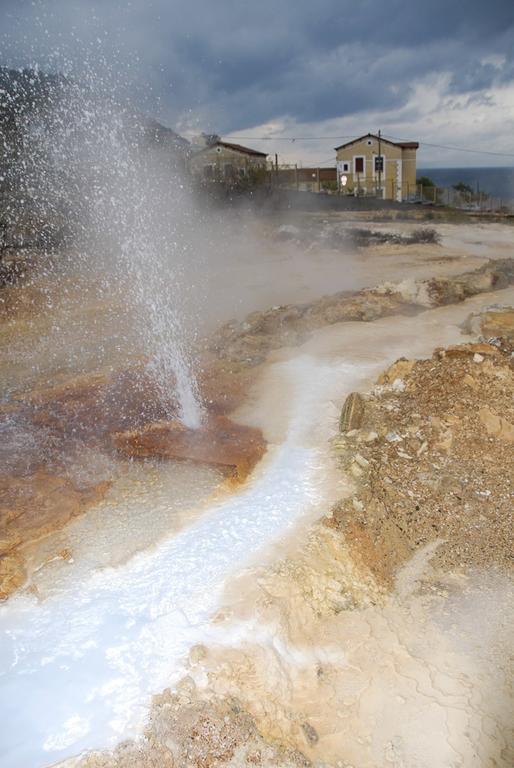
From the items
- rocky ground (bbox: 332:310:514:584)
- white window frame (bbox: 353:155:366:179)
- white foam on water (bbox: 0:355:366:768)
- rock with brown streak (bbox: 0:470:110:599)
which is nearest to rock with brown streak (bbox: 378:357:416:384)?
rocky ground (bbox: 332:310:514:584)

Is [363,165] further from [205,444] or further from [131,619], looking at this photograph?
[131,619]

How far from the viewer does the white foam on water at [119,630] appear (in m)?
3.28

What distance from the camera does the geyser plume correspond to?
32.9 ft

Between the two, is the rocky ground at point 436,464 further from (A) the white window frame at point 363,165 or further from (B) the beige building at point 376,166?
(A) the white window frame at point 363,165

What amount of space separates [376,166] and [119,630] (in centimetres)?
3248

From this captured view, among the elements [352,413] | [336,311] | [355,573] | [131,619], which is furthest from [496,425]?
[336,311]

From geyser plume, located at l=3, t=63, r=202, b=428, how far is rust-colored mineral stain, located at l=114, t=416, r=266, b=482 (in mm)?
1736

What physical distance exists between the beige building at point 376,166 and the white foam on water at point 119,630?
28.8 m

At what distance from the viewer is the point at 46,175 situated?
17969 millimetres

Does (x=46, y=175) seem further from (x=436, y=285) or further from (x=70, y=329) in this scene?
Result: (x=436, y=285)

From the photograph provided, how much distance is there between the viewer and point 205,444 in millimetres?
6102

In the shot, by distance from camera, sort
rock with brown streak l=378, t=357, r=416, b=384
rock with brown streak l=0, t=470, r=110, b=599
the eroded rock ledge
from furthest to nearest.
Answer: the eroded rock ledge < rock with brown streak l=378, t=357, r=416, b=384 < rock with brown streak l=0, t=470, r=110, b=599

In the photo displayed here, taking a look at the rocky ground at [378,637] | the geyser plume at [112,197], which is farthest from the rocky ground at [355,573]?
the geyser plume at [112,197]

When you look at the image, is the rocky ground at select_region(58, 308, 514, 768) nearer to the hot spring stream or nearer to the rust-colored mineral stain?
the hot spring stream
